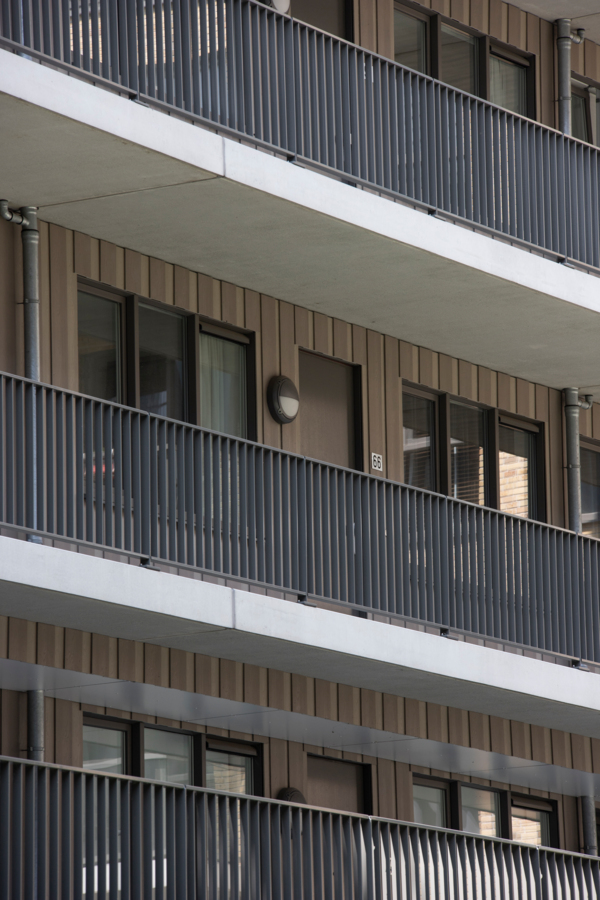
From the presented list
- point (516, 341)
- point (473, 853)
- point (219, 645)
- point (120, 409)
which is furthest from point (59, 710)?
point (516, 341)

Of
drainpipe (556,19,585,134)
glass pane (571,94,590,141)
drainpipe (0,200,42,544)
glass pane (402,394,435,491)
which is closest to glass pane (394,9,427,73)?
drainpipe (556,19,585,134)

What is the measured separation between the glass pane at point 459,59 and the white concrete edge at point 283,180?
2917 millimetres

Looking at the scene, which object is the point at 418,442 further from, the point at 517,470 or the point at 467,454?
the point at 517,470

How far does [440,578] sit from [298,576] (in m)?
1.90

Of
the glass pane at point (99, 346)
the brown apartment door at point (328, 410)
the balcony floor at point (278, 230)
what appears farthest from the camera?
the brown apartment door at point (328, 410)

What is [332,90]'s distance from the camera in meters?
17.0

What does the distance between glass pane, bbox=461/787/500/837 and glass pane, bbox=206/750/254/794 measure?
3.31m

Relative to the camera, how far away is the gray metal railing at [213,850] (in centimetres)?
1390

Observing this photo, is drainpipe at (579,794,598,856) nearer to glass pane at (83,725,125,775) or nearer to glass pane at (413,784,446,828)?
glass pane at (413,784,446,828)

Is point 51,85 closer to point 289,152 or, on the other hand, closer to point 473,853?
point 289,152

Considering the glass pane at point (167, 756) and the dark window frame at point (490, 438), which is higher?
the dark window frame at point (490, 438)

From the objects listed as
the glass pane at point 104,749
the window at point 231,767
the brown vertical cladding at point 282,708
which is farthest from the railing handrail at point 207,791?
the window at point 231,767

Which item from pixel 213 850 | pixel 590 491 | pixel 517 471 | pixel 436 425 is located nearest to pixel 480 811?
pixel 517 471

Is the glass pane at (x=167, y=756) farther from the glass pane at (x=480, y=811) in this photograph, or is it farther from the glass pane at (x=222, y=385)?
the glass pane at (x=480, y=811)
